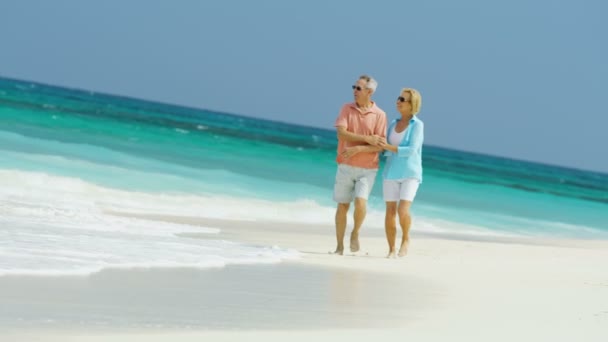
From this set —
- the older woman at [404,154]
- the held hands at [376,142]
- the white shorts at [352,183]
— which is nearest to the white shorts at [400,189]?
the older woman at [404,154]

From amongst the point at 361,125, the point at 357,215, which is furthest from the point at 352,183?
the point at 361,125

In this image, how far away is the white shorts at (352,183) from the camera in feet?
27.9

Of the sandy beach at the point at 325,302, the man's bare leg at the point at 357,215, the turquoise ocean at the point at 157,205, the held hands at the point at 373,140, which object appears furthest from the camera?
the man's bare leg at the point at 357,215

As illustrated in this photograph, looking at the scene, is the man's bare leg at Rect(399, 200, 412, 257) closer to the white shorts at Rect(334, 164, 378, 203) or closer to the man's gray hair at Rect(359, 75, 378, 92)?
the white shorts at Rect(334, 164, 378, 203)

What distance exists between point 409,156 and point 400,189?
1.00 feet

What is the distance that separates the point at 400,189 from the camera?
8.54 m

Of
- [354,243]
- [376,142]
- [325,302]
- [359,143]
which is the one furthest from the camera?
[354,243]

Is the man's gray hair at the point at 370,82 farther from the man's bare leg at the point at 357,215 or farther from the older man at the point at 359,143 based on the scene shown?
the man's bare leg at the point at 357,215

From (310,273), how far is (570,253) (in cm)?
475

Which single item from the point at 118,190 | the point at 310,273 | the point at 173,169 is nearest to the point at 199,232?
the point at 310,273

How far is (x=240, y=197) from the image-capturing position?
50.9 feet

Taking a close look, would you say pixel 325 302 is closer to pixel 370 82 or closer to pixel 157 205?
pixel 370 82

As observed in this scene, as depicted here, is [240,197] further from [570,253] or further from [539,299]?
[539,299]

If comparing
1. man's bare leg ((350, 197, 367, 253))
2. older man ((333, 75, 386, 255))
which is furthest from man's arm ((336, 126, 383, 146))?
man's bare leg ((350, 197, 367, 253))
